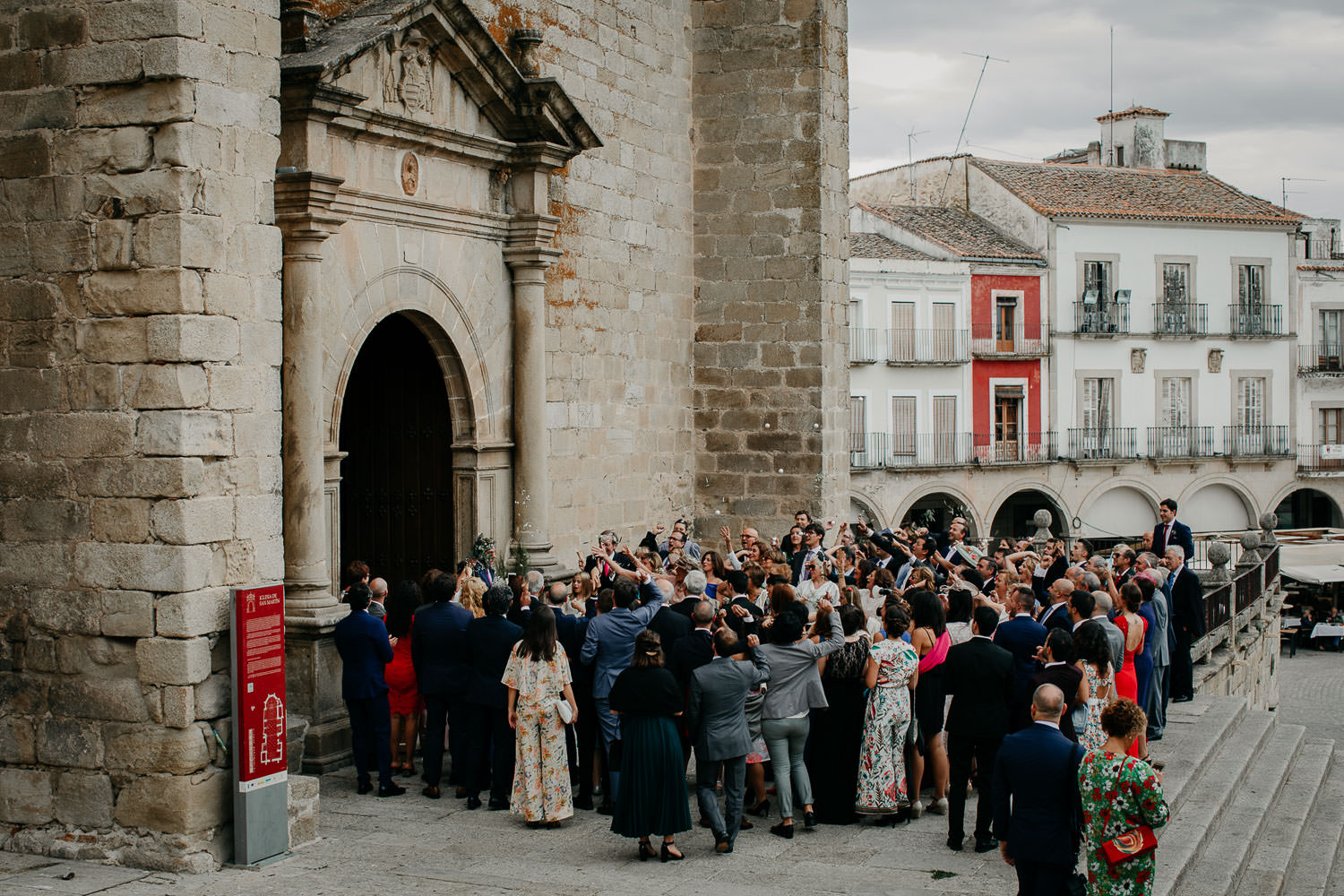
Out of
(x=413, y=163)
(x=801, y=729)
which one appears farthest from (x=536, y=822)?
(x=413, y=163)

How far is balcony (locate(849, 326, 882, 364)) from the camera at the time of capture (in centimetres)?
3278

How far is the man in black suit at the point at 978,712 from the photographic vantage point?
794cm

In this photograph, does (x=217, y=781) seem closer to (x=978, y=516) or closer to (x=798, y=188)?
(x=798, y=188)

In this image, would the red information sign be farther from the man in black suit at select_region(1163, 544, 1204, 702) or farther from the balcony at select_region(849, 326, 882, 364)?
the balcony at select_region(849, 326, 882, 364)

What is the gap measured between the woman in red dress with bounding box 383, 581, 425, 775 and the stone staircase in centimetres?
464

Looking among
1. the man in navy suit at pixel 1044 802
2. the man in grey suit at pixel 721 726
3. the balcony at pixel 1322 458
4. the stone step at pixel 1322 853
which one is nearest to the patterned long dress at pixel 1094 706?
the man in navy suit at pixel 1044 802

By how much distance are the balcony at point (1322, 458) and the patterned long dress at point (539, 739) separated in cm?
3535

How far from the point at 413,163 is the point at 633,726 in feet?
17.1

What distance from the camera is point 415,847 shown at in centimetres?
793

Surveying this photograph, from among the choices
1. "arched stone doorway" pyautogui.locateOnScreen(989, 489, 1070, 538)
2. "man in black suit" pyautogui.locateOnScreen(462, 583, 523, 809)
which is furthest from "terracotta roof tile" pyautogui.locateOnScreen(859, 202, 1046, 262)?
"man in black suit" pyautogui.locateOnScreen(462, 583, 523, 809)

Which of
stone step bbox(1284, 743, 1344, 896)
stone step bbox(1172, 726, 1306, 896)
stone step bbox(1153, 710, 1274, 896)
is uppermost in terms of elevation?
stone step bbox(1153, 710, 1274, 896)

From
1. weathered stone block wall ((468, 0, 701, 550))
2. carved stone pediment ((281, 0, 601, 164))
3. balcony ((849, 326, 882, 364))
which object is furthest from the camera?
balcony ((849, 326, 882, 364))

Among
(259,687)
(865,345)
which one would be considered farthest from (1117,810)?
(865,345)

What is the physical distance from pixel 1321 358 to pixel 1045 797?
37424mm
